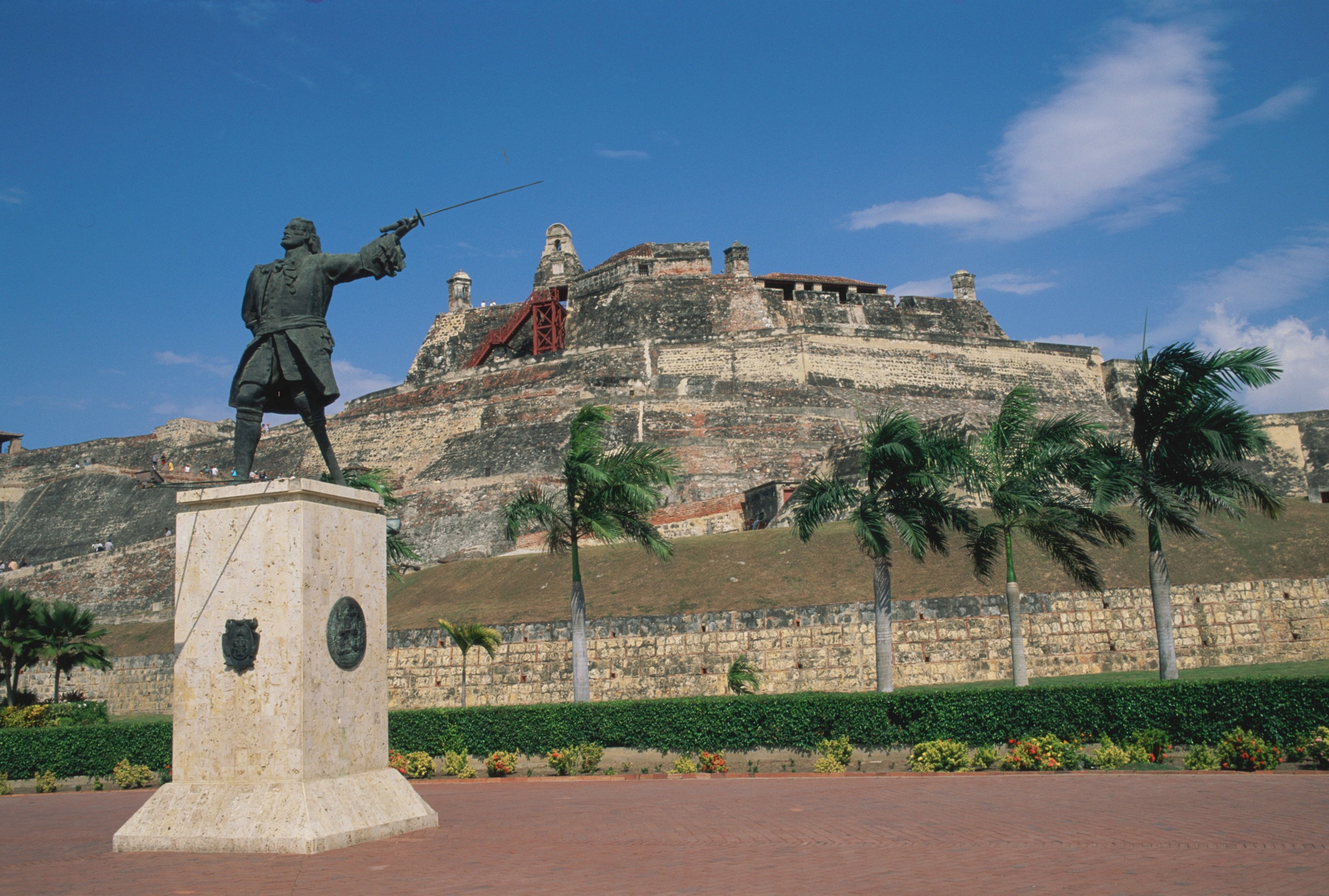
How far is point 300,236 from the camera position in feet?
25.9

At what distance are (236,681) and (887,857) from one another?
4.13m

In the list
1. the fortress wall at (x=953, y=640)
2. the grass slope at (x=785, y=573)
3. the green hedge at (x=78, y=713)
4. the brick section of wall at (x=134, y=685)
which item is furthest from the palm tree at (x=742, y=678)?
the brick section of wall at (x=134, y=685)

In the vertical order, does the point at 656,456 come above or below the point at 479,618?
above

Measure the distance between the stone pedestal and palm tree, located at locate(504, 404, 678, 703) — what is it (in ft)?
28.0

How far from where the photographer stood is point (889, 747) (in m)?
12.4

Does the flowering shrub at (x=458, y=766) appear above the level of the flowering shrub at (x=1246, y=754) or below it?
below

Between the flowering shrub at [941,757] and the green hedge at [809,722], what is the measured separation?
43 centimetres

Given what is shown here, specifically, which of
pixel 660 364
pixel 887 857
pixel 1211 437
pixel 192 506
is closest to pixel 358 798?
pixel 192 506

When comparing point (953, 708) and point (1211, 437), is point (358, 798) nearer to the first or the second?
point (953, 708)

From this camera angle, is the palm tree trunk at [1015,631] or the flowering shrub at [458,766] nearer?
the flowering shrub at [458,766]

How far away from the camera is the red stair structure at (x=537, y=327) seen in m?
43.8

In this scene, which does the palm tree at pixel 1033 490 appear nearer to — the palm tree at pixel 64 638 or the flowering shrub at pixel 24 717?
the flowering shrub at pixel 24 717

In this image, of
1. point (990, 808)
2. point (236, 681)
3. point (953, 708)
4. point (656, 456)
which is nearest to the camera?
point (236, 681)

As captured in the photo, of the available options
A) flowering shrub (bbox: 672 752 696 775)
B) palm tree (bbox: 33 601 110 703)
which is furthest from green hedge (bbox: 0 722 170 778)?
palm tree (bbox: 33 601 110 703)
